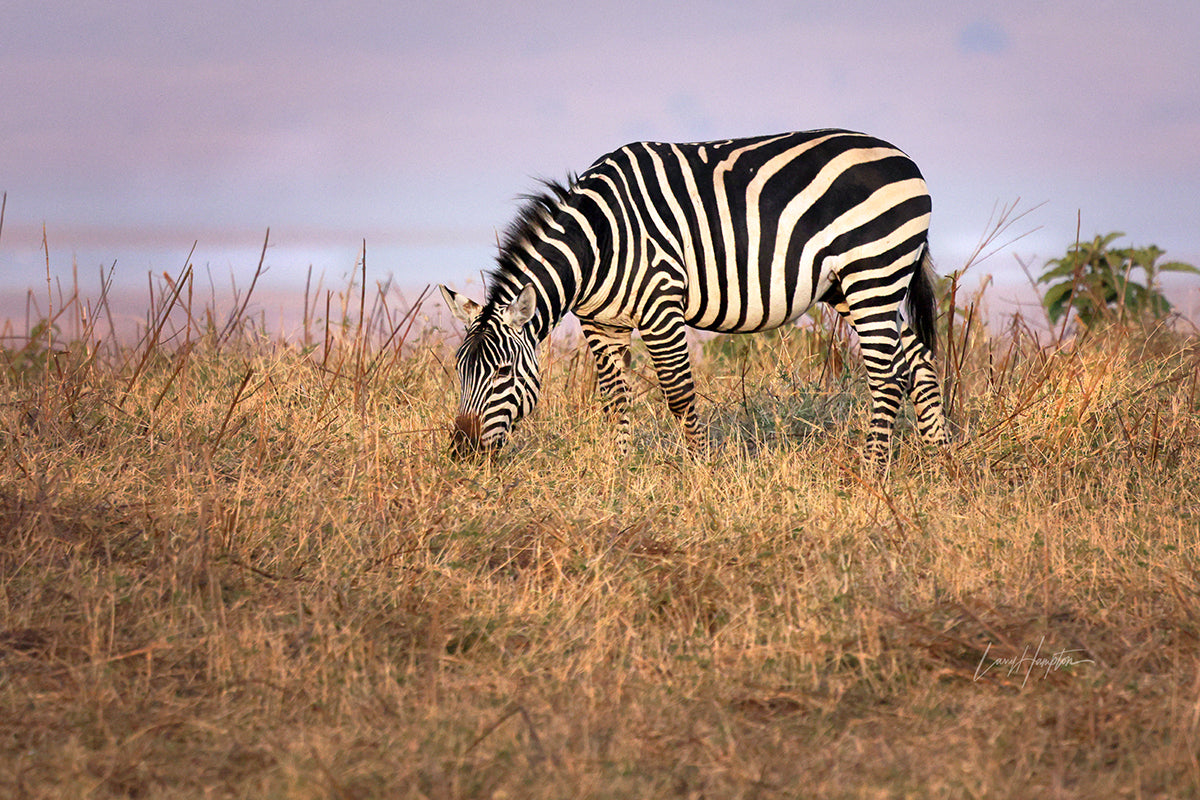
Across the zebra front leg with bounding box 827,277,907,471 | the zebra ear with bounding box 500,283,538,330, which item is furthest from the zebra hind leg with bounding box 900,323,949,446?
the zebra ear with bounding box 500,283,538,330

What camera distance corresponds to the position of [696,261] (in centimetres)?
648

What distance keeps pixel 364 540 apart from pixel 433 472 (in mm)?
939

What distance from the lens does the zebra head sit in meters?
5.87

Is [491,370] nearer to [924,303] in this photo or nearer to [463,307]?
[463,307]

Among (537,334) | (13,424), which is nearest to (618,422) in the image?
(537,334)

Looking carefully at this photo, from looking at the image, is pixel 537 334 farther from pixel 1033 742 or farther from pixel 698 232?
pixel 1033 742

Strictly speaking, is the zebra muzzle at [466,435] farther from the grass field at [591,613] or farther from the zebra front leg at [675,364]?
the zebra front leg at [675,364]

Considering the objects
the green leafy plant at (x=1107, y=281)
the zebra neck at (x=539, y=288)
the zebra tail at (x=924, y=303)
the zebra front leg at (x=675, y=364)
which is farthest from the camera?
the green leafy plant at (x=1107, y=281)

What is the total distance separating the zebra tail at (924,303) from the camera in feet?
23.9

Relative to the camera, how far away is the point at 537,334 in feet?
20.4

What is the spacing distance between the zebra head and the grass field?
0.22 meters
